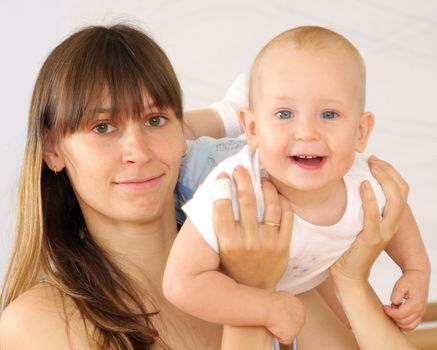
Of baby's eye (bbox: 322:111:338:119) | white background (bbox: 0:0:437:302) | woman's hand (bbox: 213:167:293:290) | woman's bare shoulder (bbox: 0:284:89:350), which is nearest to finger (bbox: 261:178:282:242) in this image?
woman's hand (bbox: 213:167:293:290)

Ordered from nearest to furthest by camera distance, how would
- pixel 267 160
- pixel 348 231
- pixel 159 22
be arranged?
pixel 267 160 → pixel 348 231 → pixel 159 22

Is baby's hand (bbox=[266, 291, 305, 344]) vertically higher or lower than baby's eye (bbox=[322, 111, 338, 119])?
lower

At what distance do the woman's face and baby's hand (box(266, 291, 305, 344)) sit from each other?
0.98ft

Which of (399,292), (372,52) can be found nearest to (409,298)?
(399,292)

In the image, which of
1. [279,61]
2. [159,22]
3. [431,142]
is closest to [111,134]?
[279,61]

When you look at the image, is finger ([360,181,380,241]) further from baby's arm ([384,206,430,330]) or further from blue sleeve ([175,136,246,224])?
blue sleeve ([175,136,246,224])

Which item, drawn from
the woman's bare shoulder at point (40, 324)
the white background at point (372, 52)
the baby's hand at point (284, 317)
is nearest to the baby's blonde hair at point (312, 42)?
the baby's hand at point (284, 317)

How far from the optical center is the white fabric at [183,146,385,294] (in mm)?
1275

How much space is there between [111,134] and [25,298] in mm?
317

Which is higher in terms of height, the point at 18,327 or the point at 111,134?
the point at 111,134

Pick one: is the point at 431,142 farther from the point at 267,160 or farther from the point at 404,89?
the point at 267,160

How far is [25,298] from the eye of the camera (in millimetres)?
1403

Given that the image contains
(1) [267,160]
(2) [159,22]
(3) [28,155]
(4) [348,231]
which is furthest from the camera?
(2) [159,22]

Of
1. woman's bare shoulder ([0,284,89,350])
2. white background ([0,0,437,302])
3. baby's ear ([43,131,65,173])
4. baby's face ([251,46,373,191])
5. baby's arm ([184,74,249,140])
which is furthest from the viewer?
white background ([0,0,437,302])
